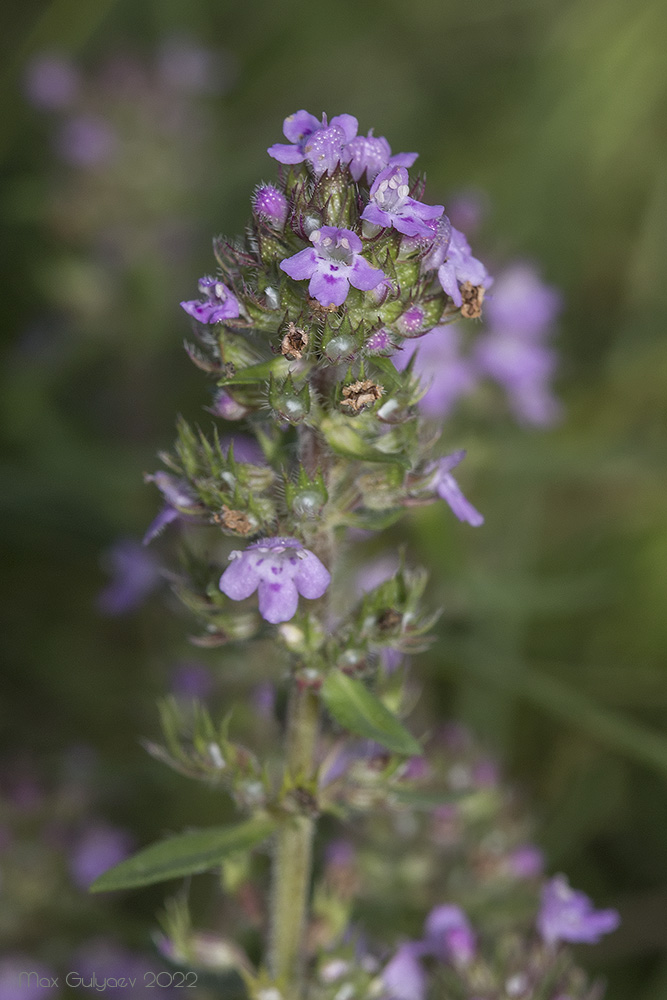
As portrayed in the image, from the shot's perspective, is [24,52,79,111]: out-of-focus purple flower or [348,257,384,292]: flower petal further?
[24,52,79,111]: out-of-focus purple flower

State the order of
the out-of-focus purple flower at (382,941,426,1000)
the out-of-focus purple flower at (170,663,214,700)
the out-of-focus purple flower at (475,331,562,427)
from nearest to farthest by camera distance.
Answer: the out-of-focus purple flower at (382,941,426,1000) → the out-of-focus purple flower at (170,663,214,700) → the out-of-focus purple flower at (475,331,562,427)

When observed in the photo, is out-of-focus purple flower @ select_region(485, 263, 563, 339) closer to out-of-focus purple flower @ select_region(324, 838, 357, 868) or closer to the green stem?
out-of-focus purple flower @ select_region(324, 838, 357, 868)

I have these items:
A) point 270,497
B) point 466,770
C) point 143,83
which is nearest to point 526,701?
point 466,770

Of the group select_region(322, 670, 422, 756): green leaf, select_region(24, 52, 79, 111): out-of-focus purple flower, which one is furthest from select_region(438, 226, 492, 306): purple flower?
select_region(24, 52, 79, 111): out-of-focus purple flower

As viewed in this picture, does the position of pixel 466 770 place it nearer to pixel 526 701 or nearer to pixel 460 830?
pixel 460 830

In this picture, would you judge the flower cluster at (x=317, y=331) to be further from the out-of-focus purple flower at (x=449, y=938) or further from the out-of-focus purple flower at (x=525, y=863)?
the out-of-focus purple flower at (x=525, y=863)

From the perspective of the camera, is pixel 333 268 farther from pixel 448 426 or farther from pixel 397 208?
pixel 448 426
